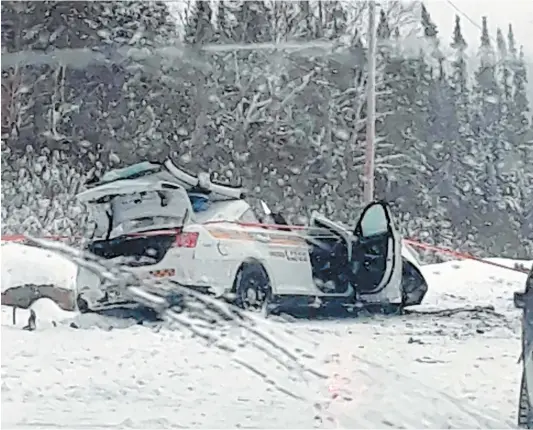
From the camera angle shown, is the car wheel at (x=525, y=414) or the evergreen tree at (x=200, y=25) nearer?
the car wheel at (x=525, y=414)

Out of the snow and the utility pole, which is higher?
the utility pole

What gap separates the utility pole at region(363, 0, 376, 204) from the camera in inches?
115

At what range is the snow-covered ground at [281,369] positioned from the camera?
287 cm

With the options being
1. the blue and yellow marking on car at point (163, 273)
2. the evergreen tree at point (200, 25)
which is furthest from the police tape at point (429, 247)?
the evergreen tree at point (200, 25)

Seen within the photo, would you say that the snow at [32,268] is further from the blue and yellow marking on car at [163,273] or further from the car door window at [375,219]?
the car door window at [375,219]

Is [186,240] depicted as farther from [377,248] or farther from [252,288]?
[377,248]

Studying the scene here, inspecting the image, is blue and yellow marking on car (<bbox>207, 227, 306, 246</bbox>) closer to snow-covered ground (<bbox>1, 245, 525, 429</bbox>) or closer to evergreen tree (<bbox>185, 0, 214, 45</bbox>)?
snow-covered ground (<bbox>1, 245, 525, 429</bbox>)

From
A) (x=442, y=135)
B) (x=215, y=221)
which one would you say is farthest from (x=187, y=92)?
(x=442, y=135)

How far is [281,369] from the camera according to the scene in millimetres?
2896

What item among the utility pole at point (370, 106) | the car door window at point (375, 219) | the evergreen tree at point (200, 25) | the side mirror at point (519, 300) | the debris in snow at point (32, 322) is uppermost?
the evergreen tree at point (200, 25)

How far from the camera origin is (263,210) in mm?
2938

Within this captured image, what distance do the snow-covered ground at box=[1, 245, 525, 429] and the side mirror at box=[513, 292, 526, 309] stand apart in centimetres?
2

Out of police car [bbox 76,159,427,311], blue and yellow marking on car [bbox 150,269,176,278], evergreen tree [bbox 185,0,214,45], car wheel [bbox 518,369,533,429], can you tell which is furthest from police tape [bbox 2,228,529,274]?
evergreen tree [bbox 185,0,214,45]

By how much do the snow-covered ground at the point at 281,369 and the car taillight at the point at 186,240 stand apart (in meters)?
0.25
